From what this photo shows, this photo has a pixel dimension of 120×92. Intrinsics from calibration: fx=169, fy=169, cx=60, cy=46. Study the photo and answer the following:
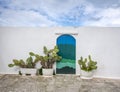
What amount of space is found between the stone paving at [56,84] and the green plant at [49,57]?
18.6 inches

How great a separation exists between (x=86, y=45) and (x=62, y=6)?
1.59m

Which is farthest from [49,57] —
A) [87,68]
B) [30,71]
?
[87,68]

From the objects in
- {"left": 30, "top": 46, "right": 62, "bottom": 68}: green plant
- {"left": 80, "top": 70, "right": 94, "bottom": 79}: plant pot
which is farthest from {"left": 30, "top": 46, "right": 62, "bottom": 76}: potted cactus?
{"left": 80, "top": 70, "right": 94, "bottom": 79}: plant pot

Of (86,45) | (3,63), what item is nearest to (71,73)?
(86,45)

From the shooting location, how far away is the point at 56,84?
4.82 meters

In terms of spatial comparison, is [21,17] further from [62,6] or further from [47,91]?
[47,91]

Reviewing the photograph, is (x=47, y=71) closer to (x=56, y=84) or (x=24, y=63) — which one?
(x=24, y=63)

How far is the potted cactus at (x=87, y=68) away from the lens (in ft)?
18.0

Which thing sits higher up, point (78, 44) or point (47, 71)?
point (78, 44)

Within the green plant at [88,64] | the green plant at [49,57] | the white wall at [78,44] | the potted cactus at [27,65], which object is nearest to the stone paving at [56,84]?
the potted cactus at [27,65]

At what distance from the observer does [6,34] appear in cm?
614

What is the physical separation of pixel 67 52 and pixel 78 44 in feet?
1.55

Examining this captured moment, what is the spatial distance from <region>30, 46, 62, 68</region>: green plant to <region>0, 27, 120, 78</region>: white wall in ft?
0.99

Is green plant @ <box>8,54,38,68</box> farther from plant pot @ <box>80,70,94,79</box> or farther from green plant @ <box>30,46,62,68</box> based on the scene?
plant pot @ <box>80,70,94,79</box>
